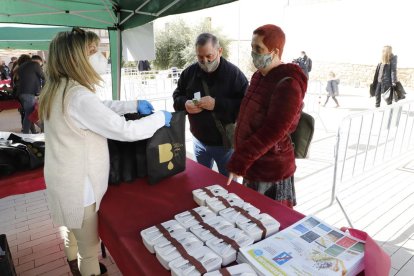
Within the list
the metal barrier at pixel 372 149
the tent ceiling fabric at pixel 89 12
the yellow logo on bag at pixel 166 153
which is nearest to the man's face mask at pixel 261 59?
the yellow logo on bag at pixel 166 153

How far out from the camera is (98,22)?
11.9ft

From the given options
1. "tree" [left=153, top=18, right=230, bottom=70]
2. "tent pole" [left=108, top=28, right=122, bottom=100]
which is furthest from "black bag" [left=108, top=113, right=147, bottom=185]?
"tree" [left=153, top=18, right=230, bottom=70]

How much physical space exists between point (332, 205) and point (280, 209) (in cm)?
207

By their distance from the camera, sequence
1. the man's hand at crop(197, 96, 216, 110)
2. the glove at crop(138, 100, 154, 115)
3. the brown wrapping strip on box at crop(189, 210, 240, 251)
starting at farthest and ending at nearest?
the man's hand at crop(197, 96, 216, 110), the glove at crop(138, 100, 154, 115), the brown wrapping strip on box at crop(189, 210, 240, 251)

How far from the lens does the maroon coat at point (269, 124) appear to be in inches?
53.6

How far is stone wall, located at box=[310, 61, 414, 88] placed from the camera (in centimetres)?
1116

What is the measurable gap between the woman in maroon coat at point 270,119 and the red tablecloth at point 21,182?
1.29m

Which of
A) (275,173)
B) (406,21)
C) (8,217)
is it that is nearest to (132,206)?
(275,173)

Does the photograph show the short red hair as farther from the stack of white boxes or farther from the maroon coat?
the stack of white boxes

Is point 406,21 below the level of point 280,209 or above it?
above

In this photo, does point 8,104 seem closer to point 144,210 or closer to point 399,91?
point 144,210

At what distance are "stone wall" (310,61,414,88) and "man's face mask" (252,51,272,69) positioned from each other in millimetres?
12197

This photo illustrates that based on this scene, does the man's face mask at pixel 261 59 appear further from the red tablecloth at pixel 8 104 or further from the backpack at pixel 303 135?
the red tablecloth at pixel 8 104

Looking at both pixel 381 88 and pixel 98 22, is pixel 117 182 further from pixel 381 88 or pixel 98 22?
pixel 381 88
